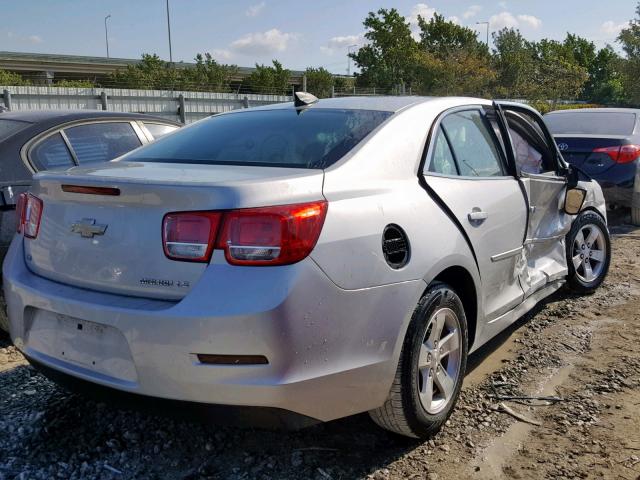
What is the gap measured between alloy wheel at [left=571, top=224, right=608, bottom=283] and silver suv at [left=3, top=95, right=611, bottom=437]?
6.42ft

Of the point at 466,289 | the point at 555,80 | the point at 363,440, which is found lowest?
the point at 363,440

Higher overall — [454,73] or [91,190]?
[454,73]

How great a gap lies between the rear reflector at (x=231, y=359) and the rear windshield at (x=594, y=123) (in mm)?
7089

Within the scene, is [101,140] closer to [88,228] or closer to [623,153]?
[88,228]

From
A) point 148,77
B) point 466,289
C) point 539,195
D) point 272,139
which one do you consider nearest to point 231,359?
point 272,139

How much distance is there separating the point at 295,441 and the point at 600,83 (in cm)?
7208

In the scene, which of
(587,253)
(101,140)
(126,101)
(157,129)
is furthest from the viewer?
(126,101)

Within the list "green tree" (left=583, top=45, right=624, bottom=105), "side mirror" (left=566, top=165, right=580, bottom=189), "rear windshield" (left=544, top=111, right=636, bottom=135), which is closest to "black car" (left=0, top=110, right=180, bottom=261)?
"side mirror" (left=566, top=165, right=580, bottom=189)

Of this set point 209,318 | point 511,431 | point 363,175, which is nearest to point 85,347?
point 209,318

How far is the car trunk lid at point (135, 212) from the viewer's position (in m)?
2.27

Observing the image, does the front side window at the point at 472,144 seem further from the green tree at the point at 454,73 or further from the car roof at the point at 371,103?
the green tree at the point at 454,73

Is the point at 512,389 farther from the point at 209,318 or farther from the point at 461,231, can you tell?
the point at 209,318

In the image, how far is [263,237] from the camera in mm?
2213

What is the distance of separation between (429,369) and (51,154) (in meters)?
3.12
